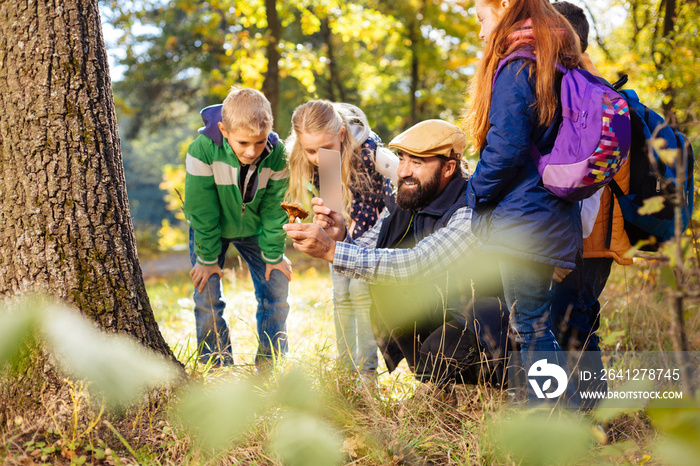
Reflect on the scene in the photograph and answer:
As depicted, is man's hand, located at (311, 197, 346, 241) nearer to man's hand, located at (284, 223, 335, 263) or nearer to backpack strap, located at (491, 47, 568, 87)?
man's hand, located at (284, 223, 335, 263)

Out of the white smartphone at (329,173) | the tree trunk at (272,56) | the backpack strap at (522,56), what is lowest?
the white smartphone at (329,173)

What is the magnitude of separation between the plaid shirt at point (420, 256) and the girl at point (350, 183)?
0.63 meters

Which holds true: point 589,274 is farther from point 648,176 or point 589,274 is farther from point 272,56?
point 272,56

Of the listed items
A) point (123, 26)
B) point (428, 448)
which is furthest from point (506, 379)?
point (123, 26)

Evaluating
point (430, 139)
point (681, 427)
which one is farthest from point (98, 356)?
point (681, 427)

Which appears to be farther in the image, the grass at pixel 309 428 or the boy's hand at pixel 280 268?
the boy's hand at pixel 280 268

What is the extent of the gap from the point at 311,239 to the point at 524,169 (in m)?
0.95

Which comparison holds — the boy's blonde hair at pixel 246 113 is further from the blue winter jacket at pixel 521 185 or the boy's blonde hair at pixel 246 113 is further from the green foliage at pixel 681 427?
the green foliage at pixel 681 427

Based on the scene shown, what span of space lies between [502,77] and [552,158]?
1.29ft

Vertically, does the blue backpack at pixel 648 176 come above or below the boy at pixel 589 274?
above

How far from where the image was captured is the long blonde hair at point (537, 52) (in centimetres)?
215

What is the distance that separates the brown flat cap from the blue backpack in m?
0.76

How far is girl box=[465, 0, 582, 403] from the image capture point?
2160 millimetres

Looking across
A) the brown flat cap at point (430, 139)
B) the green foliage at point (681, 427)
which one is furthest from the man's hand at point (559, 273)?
the green foliage at point (681, 427)
